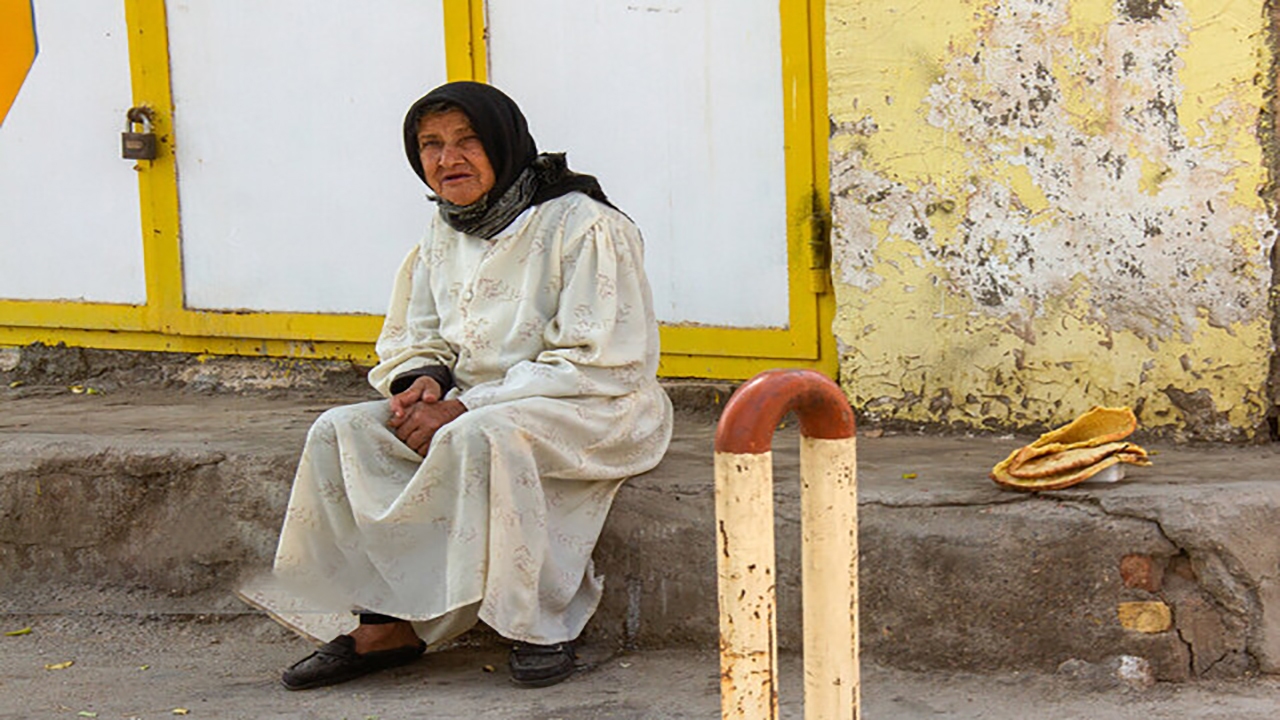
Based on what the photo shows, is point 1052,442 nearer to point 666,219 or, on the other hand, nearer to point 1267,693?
point 1267,693

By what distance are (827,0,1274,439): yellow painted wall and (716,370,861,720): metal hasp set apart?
2080 millimetres

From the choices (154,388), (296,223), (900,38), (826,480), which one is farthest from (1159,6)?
(154,388)

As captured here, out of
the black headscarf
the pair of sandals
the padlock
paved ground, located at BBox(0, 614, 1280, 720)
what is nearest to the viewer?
paved ground, located at BBox(0, 614, 1280, 720)

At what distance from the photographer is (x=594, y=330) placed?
400 centimetres

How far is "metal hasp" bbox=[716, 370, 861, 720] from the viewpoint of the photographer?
93.7 inches

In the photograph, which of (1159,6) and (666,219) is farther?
(666,219)

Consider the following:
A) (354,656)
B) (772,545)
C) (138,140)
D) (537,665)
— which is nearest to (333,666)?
(354,656)

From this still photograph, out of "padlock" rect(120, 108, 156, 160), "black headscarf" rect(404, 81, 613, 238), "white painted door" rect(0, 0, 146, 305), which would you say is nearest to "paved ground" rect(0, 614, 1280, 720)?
"black headscarf" rect(404, 81, 613, 238)

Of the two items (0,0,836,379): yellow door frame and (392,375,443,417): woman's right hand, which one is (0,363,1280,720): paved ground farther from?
(392,375,443,417): woman's right hand

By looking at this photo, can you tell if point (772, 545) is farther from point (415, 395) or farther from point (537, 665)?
point (415, 395)

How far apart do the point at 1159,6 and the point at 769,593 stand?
2421mm

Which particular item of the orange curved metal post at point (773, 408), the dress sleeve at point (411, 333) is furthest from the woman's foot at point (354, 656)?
the orange curved metal post at point (773, 408)

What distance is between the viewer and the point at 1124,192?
14.3 feet

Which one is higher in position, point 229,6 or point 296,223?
point 229,6
